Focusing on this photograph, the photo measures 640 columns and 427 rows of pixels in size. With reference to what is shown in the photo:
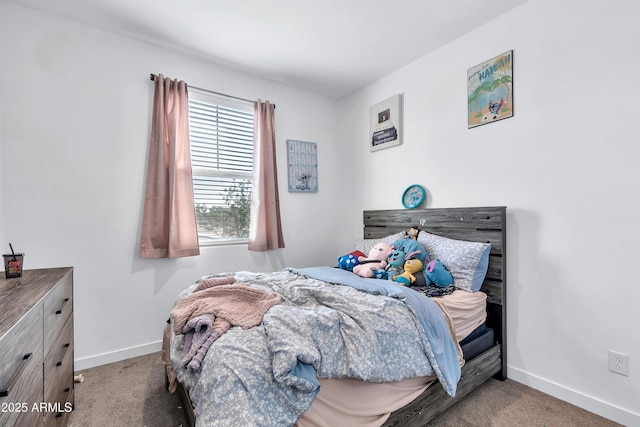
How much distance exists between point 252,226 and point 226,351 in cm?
206

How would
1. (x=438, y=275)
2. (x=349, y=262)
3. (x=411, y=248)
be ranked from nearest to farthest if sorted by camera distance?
(x=438, y=275)
(x=411, y=248)
(x=349, y=262)

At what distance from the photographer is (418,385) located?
1520mm

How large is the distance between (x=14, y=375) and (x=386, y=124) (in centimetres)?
314

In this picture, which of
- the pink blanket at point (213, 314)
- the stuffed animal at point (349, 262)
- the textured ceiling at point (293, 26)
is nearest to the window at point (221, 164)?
the textured ceiling at point (293, 26)

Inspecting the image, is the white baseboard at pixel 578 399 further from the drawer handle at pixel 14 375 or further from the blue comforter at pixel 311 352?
the drawer handle at pixel 14 375

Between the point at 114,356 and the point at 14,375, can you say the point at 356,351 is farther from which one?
the point at 114,356

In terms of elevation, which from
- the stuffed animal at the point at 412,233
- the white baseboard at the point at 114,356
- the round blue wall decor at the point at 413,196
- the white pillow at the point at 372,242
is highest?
the round blue wall decor at the point at 413,196

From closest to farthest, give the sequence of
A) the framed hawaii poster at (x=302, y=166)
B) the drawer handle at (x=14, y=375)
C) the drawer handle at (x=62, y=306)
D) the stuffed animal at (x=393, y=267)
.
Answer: the drawer handle at (x=14, y=375) → the drawer handle at (x=62, y=306) → the stuffed animal at (x=393, y=267) → the framed hawaii poster at (x=302, y=166)

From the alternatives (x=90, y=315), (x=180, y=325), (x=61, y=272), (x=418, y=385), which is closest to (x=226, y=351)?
(x=180, y=325)

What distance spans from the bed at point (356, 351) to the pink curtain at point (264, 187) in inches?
34.2

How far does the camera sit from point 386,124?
3146 millimetres

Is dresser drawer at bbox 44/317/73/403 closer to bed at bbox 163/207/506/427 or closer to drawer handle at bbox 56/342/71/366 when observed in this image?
drawer handle at bbox 56/342/71/366

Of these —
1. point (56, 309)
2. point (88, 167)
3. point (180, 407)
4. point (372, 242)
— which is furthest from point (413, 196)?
point (88, 167)

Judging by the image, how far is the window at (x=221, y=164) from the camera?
2891 mm
